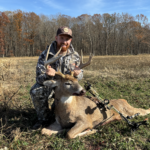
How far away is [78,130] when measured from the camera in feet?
9.43

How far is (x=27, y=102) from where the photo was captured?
4.61 metres

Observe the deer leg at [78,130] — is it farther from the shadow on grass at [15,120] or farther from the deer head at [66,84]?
the shadow on grass at [15,120]

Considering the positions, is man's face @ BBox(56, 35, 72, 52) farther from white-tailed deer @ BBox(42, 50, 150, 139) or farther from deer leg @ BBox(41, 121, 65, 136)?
deer leg @ BBox(41, 121, 65, 136)

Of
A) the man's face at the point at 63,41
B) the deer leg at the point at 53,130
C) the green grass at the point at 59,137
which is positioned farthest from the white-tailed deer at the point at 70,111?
the man's face at the point at 63,41

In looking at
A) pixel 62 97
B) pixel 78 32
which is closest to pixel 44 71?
pixel 62 97

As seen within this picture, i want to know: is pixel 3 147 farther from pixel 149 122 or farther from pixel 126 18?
pixel 126 18

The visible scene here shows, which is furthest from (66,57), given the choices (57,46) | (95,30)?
(95,30)

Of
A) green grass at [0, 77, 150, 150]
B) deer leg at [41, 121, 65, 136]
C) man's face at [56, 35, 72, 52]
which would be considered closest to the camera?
green grass at [0, 77, 150, 150]

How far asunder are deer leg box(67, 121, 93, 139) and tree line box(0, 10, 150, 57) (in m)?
37.8

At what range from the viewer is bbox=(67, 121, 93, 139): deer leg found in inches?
109

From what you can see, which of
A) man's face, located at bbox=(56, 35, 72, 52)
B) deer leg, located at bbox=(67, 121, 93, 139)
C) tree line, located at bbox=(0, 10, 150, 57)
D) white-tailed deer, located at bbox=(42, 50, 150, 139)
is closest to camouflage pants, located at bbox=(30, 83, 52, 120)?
white-tailed deer, located at bbox=(42, 50, 150, 139)

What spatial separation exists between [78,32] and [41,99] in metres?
42.3

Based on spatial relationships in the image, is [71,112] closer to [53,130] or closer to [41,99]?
[53,130]

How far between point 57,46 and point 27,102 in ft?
7.03
